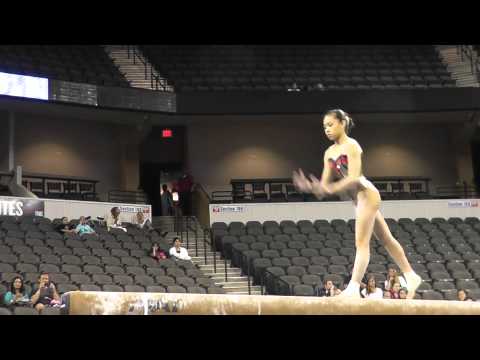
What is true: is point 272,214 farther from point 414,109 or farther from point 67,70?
point 67,70

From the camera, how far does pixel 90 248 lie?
Result: 16969 millimetres

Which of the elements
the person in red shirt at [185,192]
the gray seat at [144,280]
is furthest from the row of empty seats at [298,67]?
the gray seat at [144,280]

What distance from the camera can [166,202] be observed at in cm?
2438

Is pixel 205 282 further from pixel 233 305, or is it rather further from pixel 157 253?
pixel 233 305

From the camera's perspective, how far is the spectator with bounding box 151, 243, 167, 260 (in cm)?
1742

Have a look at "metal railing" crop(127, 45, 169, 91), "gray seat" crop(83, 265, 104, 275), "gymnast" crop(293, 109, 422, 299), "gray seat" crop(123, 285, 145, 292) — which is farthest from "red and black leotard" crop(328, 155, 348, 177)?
"metal railing" crop(127, 45, 169, 91)

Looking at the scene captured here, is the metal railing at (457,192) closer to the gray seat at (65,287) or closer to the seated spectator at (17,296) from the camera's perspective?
the gray seat at (65,287)

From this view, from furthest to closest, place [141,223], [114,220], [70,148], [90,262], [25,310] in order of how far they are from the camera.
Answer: [70,148]
[141,223]
[114,220]
[90,262]
[25,310]

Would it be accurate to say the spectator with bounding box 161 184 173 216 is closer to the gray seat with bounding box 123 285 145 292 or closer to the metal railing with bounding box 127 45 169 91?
the metal railing with bounding box 127 45 169 91

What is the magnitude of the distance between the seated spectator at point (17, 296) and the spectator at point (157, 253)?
4743mm

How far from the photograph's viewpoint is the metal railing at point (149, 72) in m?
23.9

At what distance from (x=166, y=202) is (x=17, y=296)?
12.0 metres

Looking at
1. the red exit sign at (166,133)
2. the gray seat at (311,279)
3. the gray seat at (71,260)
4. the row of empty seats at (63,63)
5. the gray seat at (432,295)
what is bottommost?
the gray seat at (432,295)

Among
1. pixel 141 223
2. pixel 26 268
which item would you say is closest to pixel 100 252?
pixel 26 268
